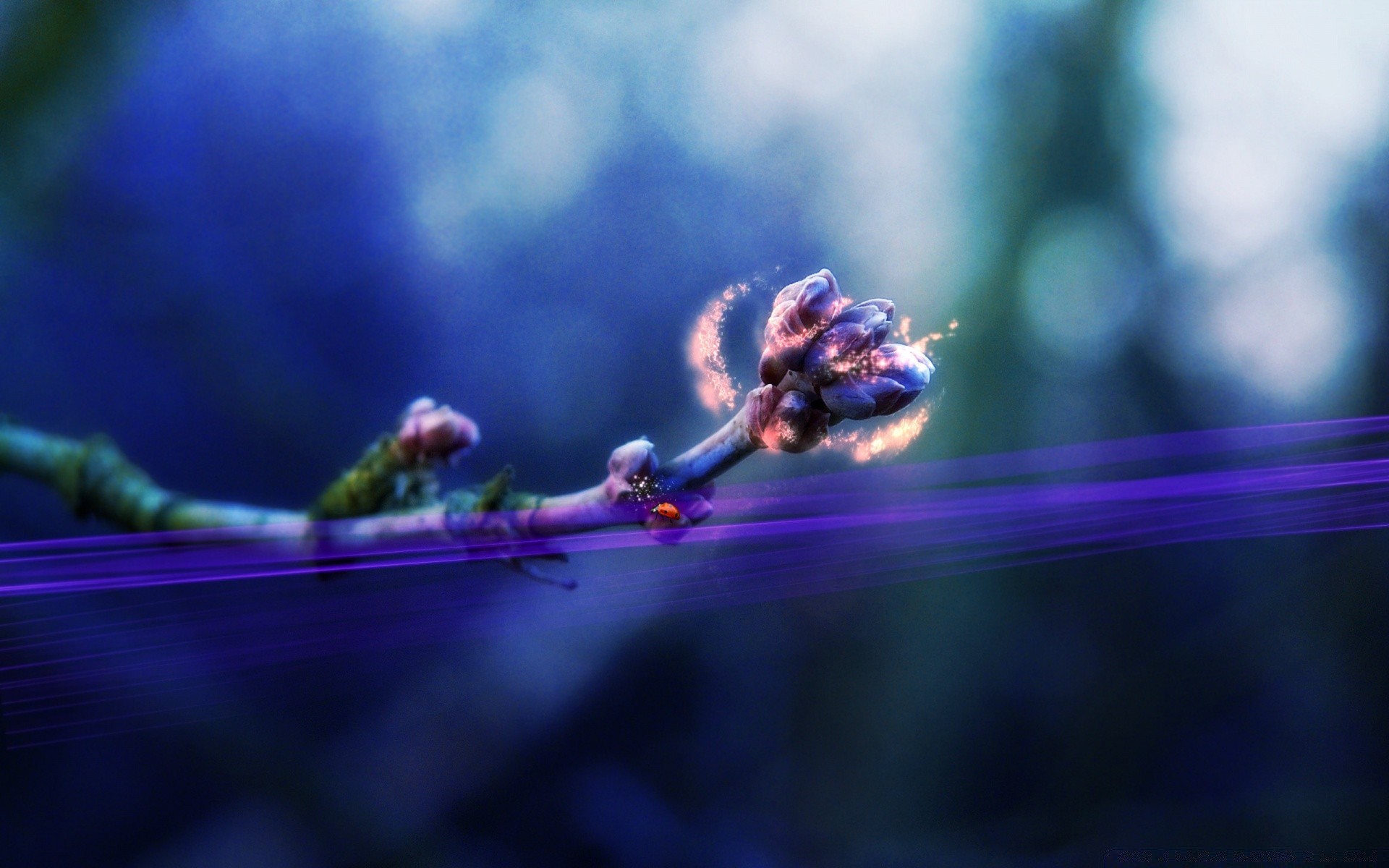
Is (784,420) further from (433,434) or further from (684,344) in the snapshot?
(684,344)

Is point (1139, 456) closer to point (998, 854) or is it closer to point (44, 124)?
point (998, 854)

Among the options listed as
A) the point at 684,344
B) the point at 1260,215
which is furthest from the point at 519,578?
the point at 1260,215

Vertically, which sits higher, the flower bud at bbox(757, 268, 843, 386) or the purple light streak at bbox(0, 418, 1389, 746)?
the flower bud at bbox(757, 268, 843, 386)

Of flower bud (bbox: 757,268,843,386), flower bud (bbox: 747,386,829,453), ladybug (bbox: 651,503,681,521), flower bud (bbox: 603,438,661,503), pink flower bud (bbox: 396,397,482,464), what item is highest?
flower bud (bbox: 757,268,843,386)

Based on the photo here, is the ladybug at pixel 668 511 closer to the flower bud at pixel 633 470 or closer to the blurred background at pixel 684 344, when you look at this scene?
the flower bud at pixel 633 470

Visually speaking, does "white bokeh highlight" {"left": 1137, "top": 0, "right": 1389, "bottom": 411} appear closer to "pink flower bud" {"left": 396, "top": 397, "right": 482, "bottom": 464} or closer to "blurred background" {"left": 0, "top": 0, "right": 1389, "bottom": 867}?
"blurred background" {"left": 0, "top": 0, "right": 1389, "bottom": 867}

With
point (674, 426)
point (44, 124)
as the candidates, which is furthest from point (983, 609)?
point (44, 124)

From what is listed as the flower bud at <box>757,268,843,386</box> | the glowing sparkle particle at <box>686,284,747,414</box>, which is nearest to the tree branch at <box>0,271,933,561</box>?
the flower bud at <box>757,268,843,386</box>
